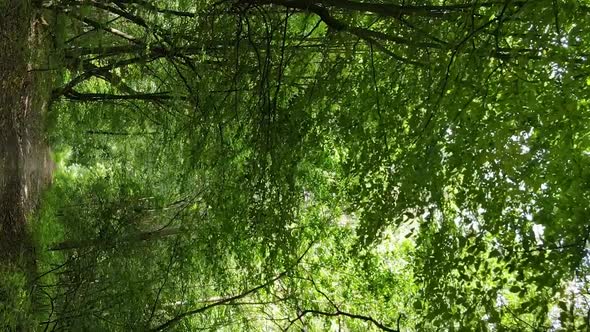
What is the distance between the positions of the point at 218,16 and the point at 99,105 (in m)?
2.08

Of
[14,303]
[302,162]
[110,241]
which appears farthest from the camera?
[110,241]

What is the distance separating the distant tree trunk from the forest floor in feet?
0.76

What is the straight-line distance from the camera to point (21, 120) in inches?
136

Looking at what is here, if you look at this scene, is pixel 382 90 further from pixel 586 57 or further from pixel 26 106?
pixel 26 106

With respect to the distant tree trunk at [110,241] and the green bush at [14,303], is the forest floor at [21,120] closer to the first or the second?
the distant tree trunk at [110,241]

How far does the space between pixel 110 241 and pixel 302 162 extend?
1244 millimetres

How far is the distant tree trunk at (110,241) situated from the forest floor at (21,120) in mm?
233

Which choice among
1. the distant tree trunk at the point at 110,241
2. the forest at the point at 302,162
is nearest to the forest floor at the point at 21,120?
the forest at the point at 302,162

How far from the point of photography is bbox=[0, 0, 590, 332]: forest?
1.73 metres

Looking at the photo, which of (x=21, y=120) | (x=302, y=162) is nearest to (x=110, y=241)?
(x=21, y=120)

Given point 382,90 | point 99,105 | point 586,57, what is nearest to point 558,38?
point 586,57

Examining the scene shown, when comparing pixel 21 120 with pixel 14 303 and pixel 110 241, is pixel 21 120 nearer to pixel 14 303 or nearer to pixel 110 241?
pixel 110 241

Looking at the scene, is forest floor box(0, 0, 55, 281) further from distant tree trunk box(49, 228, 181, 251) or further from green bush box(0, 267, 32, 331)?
green bush box(0, 267, 32, 331)

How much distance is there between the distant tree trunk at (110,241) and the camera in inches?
133
